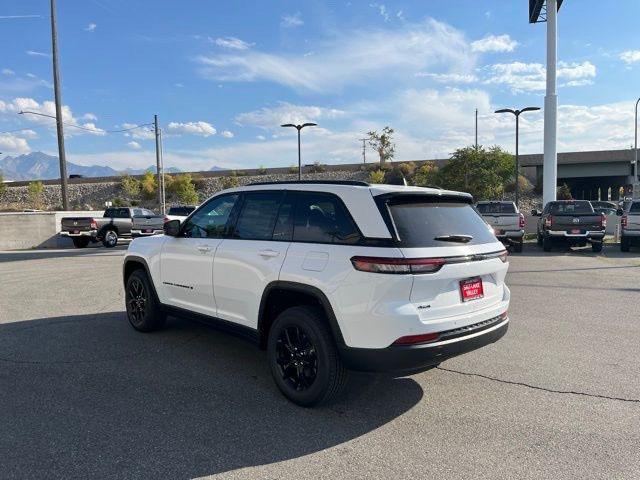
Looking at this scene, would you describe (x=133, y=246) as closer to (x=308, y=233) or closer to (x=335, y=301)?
(x=308, y=233)

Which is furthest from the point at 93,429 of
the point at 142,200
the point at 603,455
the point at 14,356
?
the point at 142,200

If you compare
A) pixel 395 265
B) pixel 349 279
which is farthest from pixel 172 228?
pixel 395 265

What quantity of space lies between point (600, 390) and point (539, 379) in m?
0.50

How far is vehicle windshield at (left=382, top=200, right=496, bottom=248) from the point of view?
373 cm

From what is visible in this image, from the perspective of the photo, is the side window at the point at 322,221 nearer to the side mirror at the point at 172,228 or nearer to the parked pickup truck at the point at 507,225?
the side mirror at the point at 172,228

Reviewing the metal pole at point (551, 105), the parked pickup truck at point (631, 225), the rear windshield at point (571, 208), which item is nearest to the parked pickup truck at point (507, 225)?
the rear windshield at point (571, 208)

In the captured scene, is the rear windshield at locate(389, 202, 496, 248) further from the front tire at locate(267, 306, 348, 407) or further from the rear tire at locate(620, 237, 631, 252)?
the rear tire at locate(620, 237, 631, 252)

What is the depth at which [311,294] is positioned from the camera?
389cm

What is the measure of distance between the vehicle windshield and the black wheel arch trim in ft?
2.40

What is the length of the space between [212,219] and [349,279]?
213cm

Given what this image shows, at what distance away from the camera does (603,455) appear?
330 cm

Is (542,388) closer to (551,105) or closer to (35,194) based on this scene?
(551,105)

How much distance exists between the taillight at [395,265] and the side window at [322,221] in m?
0.21

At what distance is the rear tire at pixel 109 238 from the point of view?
891 inches
